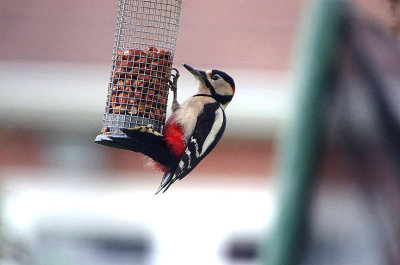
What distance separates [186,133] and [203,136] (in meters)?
0.10

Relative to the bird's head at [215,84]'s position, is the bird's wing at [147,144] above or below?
below

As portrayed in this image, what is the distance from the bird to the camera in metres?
2.16

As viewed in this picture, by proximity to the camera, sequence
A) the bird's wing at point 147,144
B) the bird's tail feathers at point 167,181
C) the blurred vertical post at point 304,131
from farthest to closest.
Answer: the bird's tail feathers at point 167,181 < the bird's wing at point 147,144 < the blurred vertical post at point 304,131

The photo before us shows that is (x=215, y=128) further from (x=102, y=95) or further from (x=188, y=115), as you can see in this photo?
(x=102, y=95)

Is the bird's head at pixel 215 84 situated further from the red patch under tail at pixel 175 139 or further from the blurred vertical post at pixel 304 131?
the blurred vertical post at pixel 304 131

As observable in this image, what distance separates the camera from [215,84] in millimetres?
2561

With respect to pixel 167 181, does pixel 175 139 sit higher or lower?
higher

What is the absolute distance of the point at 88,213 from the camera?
660 centimetres

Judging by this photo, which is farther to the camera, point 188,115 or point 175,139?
point 188,115

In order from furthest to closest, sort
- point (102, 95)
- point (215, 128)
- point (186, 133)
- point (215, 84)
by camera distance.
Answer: point (102, 95), point (215, 84), point (215, 128), point (186, 133)

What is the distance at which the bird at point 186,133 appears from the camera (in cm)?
216

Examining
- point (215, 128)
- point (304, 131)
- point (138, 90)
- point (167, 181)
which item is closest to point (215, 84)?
point (215, 128)

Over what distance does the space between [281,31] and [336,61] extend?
530cm

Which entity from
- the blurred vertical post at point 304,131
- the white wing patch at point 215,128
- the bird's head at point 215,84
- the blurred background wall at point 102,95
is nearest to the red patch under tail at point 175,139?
the white wing patch at point 215,128
